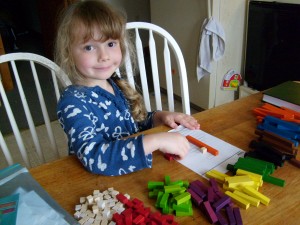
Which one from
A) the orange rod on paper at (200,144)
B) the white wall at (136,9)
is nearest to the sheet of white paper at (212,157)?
the orange rod on paper at (200,144)

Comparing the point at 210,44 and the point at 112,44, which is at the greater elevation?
the point at 112,44

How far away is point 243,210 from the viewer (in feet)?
1.86

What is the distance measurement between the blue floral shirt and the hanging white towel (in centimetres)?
127

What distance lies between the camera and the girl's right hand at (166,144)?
708 mm

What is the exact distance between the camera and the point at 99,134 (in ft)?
2.54

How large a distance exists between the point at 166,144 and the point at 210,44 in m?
1.53

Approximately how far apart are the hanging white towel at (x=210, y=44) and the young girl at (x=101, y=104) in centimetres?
116

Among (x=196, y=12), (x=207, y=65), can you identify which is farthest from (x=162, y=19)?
(x=207, y=65)

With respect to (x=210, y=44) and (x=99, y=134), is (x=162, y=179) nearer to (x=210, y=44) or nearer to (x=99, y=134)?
(x=99, y=134)

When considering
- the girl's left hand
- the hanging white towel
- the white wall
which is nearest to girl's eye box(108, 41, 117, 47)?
the girl's left hand

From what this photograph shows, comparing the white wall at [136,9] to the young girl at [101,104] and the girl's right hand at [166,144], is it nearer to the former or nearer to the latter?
the young girl at [101,104]

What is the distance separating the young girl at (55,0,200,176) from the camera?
696mm

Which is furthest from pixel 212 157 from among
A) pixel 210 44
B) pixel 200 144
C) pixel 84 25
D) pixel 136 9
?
pixel 136 9

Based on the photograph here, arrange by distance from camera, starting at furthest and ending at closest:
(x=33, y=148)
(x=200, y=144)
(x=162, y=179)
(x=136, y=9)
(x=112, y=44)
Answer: (x=136, y=9), (x=33, y=148), (x=112, y=44), (x=200, y=144), (x=162, y=179)
